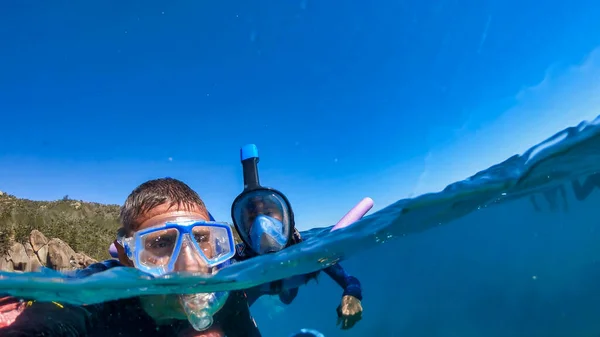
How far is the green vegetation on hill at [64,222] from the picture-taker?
1853 cm

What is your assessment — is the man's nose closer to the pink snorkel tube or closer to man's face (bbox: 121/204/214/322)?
man's face (bbox: 121/204/214/322)

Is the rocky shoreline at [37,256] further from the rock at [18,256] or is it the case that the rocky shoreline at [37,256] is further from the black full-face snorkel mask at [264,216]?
the black full-face snorkel mask at [264,216]

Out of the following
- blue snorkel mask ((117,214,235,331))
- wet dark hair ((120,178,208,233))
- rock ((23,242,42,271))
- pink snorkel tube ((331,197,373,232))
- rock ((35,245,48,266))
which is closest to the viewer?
blue snorkel mask ((117,214,235,331))

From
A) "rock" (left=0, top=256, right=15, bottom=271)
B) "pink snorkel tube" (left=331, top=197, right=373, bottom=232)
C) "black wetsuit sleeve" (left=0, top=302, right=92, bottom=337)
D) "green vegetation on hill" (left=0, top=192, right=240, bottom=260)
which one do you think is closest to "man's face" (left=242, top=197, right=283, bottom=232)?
"pink snorkel tube" (left=331, top=197, right=373, bottom=232)

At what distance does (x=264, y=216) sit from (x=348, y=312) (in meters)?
1.81

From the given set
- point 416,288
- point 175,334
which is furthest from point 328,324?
point 175,334

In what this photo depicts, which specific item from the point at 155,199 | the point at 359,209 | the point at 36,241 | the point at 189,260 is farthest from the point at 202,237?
Result: the point at 36,241

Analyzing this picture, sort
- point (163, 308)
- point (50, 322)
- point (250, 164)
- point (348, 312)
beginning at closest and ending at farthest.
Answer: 1. point (50, 322)
2. point (163, 308)
3. point (348, 312)
4. point (250, 164)

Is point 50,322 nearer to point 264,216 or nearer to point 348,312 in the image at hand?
point 264,216

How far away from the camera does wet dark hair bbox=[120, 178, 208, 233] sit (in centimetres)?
436

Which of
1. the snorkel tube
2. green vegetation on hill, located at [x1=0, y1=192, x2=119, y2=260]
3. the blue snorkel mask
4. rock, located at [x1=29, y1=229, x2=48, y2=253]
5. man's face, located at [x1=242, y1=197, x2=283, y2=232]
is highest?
green vegetation on hill, located at [x1=0, y1=192, x2=119, y2=260]

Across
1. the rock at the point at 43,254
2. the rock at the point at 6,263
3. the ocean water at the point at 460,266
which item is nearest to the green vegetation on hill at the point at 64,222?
the rock at the point at 43,254

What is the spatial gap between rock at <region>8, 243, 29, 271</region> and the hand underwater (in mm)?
15065

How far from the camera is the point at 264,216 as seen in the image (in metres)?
5.56
